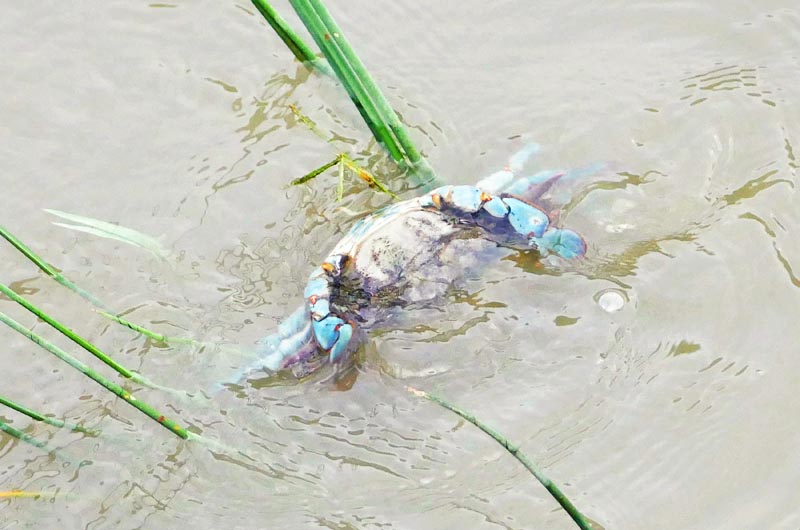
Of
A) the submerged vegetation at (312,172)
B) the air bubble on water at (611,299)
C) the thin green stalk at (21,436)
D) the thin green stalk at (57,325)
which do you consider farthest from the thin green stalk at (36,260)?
the air bubble on water at (611,299)

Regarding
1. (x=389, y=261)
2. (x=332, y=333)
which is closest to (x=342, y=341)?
(x=332, y=333)

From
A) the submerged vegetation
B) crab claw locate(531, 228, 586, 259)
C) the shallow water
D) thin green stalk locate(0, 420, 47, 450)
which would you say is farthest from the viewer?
crab claw locate(531, 228, 586, 259)

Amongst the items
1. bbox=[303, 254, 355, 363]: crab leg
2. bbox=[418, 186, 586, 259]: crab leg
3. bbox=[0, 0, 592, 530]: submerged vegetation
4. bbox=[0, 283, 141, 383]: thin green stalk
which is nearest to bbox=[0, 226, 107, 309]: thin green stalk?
bbox=[0, 0, 592, 530]: submerged vegetation

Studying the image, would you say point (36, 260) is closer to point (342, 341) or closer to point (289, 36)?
point (342, 341)

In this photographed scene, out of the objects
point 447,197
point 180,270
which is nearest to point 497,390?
point 447,197

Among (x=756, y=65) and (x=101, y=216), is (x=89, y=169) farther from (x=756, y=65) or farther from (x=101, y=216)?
(x=756, y=65)

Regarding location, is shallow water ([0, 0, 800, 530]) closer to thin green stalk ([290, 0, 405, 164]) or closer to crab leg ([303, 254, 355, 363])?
crab leg ([303, 254, 355, 363])

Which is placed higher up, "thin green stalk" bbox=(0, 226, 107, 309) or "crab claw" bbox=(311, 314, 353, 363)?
"thin green stalk" bbox=(0, 226, 107, 309)

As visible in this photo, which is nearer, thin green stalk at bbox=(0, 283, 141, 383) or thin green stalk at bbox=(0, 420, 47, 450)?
thin green stalk at bbox=(0, 283, 141, 383)
